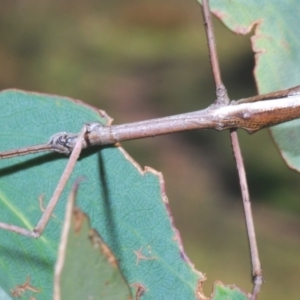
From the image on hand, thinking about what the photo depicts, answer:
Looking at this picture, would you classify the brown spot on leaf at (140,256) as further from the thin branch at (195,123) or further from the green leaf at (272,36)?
the green leaf at (272,36)

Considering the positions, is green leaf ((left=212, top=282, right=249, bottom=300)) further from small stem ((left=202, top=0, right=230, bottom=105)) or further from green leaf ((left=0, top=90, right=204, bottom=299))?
small stem ((left=202, top=0, right=230, bottom=105))

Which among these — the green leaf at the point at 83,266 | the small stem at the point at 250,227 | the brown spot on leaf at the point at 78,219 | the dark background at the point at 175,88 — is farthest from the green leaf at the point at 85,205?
the dark background at the point at 175,88

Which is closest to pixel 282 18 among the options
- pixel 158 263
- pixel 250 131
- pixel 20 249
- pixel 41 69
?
pixel 250 131

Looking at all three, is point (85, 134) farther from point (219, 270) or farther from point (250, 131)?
point (219, 270)

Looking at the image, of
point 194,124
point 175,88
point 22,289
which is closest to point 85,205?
point 22,289

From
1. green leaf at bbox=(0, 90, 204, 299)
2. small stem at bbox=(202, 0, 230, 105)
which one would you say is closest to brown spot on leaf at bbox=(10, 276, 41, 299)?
green leaf at bbox=(0, 90, 204, 299)

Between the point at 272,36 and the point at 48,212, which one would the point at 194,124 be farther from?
the point at 48,212
